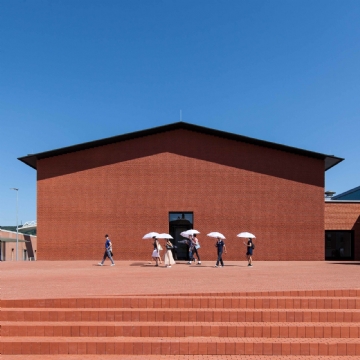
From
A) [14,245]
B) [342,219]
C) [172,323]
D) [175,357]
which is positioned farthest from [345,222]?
[14,245]

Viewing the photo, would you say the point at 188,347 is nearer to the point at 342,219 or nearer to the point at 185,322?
the point at 185,322

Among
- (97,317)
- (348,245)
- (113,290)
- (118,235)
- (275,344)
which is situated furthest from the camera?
(348,245)

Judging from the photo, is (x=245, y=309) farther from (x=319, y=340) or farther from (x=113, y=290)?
(x=113, y=290)

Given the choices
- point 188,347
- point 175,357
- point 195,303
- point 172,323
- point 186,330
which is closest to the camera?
point 175,357

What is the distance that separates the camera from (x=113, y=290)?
10742 mm

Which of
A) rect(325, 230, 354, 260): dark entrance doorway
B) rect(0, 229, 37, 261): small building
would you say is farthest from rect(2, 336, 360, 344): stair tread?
rect(0, 229, 37, 261): small building

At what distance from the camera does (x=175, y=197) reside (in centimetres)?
2586

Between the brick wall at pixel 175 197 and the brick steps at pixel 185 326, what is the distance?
16258mm

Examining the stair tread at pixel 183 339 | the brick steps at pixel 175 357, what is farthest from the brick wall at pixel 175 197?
the brick steps at pixel 175 357

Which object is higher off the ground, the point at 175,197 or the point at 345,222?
the point at 175,197

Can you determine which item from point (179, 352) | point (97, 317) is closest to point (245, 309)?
point (179, 352)

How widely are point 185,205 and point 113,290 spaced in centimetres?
1534

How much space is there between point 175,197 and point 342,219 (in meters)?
12.7

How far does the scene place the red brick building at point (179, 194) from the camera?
84.3ft
